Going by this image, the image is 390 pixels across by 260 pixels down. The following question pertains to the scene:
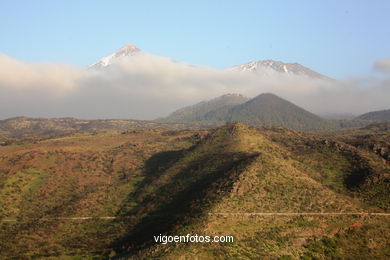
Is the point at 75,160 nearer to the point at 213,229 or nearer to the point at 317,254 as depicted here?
the point at 213,229

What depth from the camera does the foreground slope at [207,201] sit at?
5741 centimetres

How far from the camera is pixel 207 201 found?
68.4 m

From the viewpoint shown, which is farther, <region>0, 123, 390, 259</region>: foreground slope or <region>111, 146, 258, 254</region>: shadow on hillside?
<region>111, 146, 258, 254</region>: shadow on hillside

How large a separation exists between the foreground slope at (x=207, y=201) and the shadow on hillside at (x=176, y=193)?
1.32 ft

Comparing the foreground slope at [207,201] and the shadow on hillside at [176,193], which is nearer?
the foreground slope at [207,201]

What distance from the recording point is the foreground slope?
57.4 m

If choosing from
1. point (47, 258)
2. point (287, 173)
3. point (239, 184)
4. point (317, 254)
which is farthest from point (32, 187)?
point (317, 254)

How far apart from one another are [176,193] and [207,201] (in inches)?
768

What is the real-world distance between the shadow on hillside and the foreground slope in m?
0.40

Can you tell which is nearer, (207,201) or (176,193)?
(207,201)

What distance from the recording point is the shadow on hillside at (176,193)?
6206 cm

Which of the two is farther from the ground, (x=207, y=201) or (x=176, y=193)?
(x=207, y=201)

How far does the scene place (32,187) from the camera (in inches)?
4262

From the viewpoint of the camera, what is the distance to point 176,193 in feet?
284
